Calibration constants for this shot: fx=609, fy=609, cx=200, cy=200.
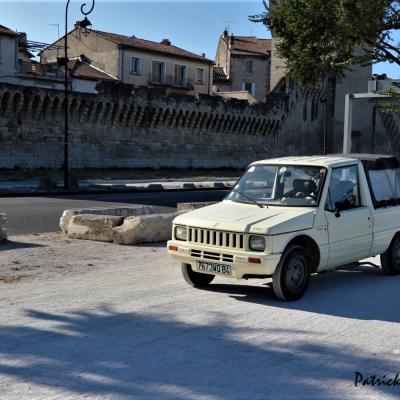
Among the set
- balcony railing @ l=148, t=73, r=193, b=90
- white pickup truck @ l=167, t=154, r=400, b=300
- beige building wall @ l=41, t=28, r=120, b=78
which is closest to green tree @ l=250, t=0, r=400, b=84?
white pickup truck @ l=167, t=154, r=400, b=300

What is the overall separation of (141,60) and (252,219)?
49985 millimetres

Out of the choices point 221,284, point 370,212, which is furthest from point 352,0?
point 221,284

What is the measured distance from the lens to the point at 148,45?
5597 centimetres

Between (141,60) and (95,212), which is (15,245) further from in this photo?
(141,60)

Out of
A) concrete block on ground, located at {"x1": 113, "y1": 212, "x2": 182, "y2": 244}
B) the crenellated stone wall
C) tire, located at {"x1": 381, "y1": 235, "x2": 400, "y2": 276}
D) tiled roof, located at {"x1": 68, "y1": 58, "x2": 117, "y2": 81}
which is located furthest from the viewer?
tiled roof, located at {"x1": 68, "y1": 58, "x2": 117, "y2": 81}

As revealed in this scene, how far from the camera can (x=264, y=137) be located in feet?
175

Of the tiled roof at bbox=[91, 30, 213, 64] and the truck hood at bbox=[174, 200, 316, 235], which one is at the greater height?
the tiled roof at bbox=[91, 30, 213, 64]

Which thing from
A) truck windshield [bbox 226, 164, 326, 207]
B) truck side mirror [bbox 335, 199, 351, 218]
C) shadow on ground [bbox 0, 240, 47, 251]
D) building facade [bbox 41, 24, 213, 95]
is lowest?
shadow on ground [bbox 0, 240, 47, 251]

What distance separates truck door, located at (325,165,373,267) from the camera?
22.9 ft

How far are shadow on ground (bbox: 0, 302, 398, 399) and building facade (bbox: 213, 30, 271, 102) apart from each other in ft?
212

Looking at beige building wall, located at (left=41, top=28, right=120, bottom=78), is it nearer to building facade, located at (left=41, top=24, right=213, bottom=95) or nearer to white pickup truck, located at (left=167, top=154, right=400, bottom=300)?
building facade, located at (left=41, top=24, right=213, bottom=95)

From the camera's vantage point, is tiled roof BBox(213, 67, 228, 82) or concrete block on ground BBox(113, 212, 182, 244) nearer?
concrete block on ground BBox(113, 212, 182, 244)

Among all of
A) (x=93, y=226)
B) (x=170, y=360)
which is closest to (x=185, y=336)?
(x=170, y=360)

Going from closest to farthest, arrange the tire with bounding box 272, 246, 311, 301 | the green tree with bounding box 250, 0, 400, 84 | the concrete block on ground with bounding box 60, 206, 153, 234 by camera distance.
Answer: the tire with bounding box 272, 246, 311, 301, the concrete block on ground with bounding box 60, 206, 153, 234, the green tree with bounding box 250, 0, 400, 84
